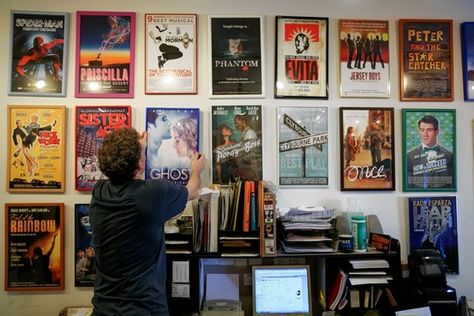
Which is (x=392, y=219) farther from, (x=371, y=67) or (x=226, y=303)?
(x=226, y=303)

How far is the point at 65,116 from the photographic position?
202cm

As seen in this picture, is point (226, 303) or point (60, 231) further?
point (60, 231)

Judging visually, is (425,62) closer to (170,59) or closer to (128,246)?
(170,59)

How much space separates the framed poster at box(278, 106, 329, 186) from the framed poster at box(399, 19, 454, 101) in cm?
62

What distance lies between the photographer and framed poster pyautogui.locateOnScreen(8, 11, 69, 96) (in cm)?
202

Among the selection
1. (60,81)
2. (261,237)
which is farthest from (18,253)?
(261,237)

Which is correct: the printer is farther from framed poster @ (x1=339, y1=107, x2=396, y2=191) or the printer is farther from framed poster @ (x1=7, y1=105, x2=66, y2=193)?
framed poster @ (x1=7, y1=105, x2=66, y2=193)

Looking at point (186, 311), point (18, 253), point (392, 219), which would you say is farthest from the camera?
point (392, 219)

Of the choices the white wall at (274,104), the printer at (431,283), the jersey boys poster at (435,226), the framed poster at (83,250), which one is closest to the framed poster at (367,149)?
the white wall at (274,104)

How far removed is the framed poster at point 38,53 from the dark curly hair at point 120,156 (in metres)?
0.89

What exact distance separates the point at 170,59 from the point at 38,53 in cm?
84

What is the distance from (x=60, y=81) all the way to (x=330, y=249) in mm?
1947

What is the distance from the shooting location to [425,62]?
7.00 feet

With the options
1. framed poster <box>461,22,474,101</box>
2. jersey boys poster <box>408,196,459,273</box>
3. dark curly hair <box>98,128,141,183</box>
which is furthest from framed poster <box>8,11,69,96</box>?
framed poster <box>461,22,474,101</box>
